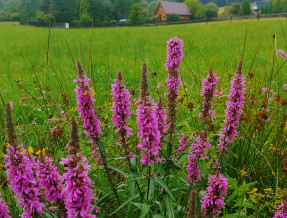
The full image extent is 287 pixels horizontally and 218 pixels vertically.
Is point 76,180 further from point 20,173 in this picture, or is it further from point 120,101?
point 120,101

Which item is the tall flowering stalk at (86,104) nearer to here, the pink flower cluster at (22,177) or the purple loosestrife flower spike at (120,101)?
the purple loosestrife flower spike at (120,101)

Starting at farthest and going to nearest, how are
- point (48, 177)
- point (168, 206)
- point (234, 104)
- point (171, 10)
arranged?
point (171, 10) → point (234, 104) → point (168, 206) → point (48, 177)

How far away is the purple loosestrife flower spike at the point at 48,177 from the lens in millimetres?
1265

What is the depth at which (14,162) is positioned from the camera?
3.95 feet

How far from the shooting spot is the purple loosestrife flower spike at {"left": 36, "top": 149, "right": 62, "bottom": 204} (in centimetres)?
127

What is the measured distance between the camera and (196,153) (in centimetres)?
193

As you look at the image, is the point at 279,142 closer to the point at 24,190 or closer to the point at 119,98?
the point at 119,98

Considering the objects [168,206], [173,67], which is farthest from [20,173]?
[173,67]

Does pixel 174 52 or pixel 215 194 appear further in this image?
pixel 174 52

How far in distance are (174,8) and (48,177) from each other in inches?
3170

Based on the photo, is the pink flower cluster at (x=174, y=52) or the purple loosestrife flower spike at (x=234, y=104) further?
the pink flower cluster at (x=174, y=52)

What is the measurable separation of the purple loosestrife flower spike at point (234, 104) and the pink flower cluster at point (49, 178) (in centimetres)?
139

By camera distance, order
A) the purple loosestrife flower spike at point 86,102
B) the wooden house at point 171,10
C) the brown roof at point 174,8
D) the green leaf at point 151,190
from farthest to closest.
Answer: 1. the brown roof at point 174,8
2. the wooden house at point 171,10
3. the purple loosestrife flower spike at point 86,102
4. the green leaf at point 151,190

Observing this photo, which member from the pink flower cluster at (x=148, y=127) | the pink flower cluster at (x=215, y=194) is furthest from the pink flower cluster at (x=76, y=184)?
the pink flower cluster at (x=215, y=194)
